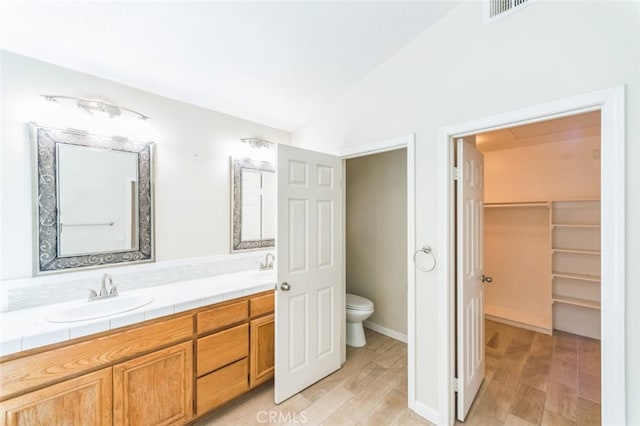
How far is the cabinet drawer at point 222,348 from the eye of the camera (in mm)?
1700

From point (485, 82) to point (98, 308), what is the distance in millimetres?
2767

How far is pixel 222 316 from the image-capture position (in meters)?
1.80

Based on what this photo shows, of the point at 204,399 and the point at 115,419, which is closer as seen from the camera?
the point at 115,419

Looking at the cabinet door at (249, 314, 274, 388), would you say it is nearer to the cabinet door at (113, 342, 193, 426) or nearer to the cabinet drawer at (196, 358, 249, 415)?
the cabinet drawer at (196, 358, 249, 415)

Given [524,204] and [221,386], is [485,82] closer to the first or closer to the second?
[524,204]

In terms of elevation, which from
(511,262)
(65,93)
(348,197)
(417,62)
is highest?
(417,62)

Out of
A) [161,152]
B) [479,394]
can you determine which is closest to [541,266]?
[479,394]

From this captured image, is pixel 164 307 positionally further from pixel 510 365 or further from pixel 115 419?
pixel 510 365

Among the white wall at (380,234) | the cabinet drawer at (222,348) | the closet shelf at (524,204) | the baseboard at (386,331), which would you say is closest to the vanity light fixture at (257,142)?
the white wall at (380,234)

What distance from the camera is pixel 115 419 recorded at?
138 centimetres

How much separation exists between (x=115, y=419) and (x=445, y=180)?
2.37 meters

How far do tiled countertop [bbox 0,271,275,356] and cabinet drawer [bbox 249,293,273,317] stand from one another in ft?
0.21

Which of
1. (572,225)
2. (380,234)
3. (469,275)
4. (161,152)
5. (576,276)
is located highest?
(161,152)

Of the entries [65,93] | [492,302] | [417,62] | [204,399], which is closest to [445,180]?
[417,62]
